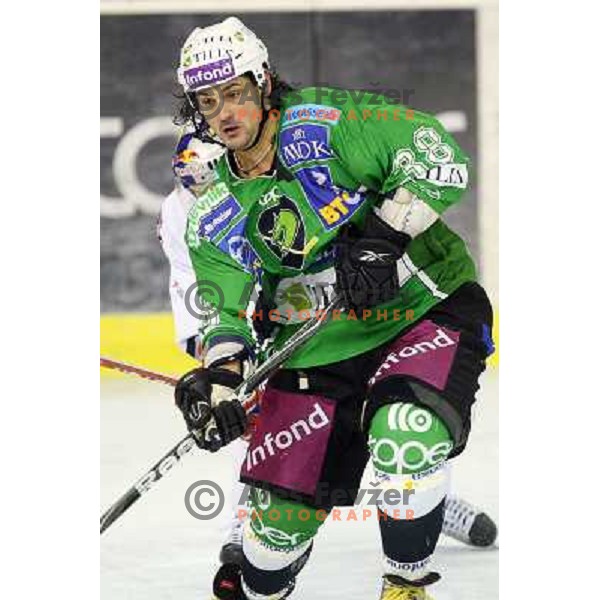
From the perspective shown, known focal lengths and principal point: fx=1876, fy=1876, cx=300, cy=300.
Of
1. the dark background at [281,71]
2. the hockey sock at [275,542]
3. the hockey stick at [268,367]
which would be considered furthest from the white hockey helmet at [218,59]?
the dark background at [281,71]

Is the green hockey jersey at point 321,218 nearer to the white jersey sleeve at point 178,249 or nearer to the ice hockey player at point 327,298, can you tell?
the ice hockey player at point 327,298

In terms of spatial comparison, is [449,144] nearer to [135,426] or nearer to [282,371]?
[282,371]

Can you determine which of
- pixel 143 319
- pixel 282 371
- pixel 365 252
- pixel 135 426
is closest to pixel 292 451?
pixel 282 371

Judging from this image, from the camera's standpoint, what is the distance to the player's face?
3.62 m

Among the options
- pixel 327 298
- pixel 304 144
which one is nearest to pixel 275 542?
pixel 327 298

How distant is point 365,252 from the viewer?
3.62 m

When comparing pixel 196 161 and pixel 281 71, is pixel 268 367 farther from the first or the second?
pixel 281 71

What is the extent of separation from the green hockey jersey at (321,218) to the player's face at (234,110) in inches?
2.5

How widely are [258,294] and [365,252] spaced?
400mm

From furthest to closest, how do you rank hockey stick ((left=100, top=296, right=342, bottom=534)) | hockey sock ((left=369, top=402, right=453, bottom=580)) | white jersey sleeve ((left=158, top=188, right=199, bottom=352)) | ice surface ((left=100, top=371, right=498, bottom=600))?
1. white jersey sleeve ((left=158, top=188, right=199, bottom=352))
2. ice surface ((left=100, top=371, right=498, bottom=600))
3. hockey stick ((left=100, top=296, right=342, bottom=534))
4. hockey sock ((left=369, top=402, right=453, bottom=580))

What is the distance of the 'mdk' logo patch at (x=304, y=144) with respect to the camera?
3.65m

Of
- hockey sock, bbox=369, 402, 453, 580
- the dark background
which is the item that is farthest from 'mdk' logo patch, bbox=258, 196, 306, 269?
the dark background

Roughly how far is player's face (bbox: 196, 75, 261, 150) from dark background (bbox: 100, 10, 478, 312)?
3.41 m

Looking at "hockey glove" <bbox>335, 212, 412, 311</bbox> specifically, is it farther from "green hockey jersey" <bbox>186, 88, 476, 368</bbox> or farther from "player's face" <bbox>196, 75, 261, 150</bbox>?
"player's face" <bbox>196, 75, 261, 150</bbox>
